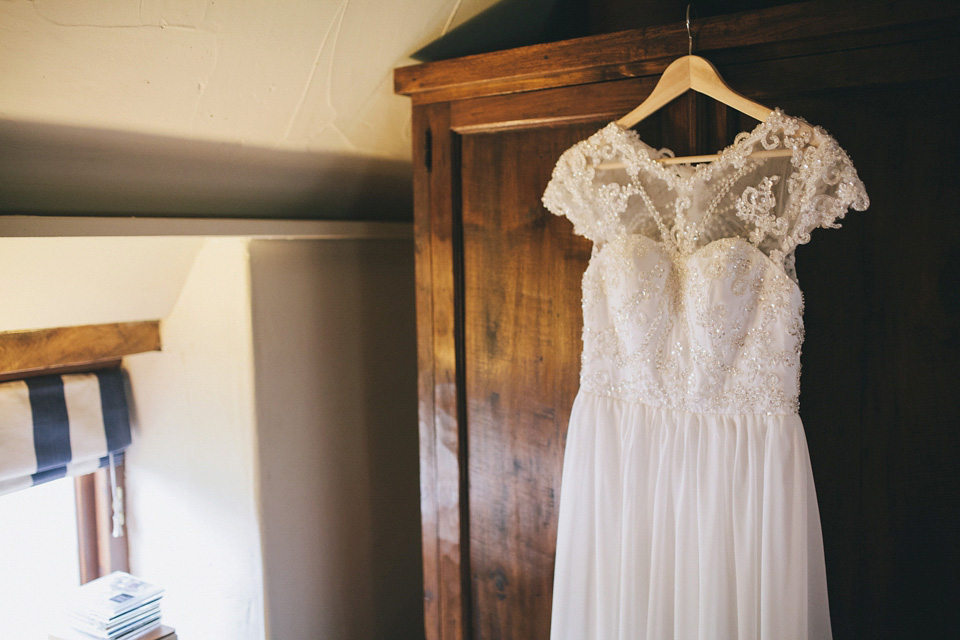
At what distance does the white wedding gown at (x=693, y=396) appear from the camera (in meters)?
1.02

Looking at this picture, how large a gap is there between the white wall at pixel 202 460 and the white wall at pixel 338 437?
38 millimetres

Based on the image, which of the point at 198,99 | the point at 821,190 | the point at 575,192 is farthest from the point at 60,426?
the point at 821,190

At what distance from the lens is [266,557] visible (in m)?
1.58

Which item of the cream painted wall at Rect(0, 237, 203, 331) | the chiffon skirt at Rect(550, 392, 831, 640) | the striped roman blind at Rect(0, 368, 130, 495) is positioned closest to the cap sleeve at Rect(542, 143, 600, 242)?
the chiffon skirt at Rect(550, 392, 831, 640)

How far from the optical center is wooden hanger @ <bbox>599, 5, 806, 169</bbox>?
1.02 metres

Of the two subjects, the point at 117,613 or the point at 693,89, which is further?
the point at 117,613

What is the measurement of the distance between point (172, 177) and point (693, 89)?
0.97 metres

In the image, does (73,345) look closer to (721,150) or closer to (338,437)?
(338,437)

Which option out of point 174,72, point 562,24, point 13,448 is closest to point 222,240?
point 174,72

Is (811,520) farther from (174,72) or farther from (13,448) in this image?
(13,448)

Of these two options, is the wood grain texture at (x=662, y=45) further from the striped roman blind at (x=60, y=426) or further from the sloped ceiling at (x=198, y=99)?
the striped roman blind at (x=60, y=426)

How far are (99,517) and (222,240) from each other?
0.81 meters

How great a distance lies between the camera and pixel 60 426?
5.05 feet

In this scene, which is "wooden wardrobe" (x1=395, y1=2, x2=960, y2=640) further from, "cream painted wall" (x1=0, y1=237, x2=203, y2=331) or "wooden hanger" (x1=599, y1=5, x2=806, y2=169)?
"cream painted wall" (x1=0, y1=237, x2=203, y2=331)
